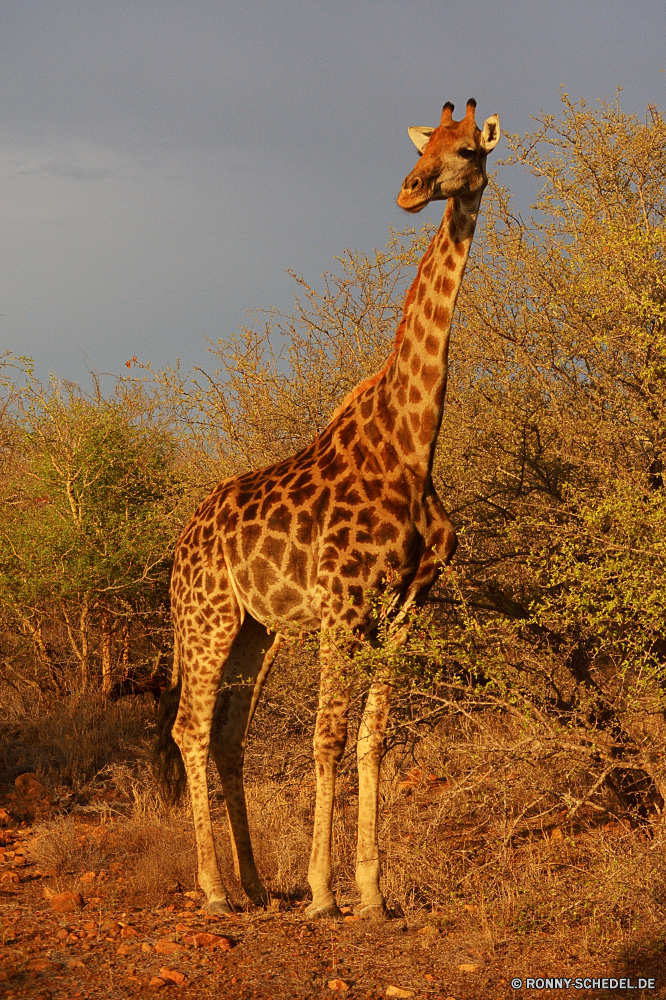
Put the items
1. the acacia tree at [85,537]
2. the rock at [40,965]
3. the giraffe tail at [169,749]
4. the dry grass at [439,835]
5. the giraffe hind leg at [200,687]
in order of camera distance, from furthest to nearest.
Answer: the acacia tree at [85,537] → the giraffe tail at [169,749] → the giraffe hind leg at [200,687] → the dry grass at [439,835] → the rock at [40,965]

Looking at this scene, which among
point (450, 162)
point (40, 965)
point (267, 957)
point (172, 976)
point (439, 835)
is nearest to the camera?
point (172, 976)

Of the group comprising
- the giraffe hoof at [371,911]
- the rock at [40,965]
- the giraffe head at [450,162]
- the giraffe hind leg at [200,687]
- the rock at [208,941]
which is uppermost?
the giraffe head at [450,162]

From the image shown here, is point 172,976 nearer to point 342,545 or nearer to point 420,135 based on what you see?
point 342,545

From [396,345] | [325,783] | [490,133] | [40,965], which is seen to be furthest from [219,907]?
[490,133]

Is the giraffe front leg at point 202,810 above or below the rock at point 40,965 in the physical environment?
above

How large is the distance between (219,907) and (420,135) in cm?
439

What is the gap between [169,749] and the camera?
652 centimetres

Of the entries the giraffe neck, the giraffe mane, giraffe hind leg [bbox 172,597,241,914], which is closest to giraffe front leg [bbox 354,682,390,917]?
giraffe hind leg [bbox 172,597,241,914]

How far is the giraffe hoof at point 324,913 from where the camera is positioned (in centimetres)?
518

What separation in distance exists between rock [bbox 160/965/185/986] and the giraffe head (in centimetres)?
373

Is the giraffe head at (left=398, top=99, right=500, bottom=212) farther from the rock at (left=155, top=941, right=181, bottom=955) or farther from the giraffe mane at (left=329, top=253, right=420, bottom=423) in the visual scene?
the rock at (left=155, top=941, right=181, bottom=955)

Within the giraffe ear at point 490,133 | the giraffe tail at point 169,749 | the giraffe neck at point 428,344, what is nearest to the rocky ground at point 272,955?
the giraffe tail at point 169,749

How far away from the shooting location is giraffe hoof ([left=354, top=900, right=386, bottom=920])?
5168 mm

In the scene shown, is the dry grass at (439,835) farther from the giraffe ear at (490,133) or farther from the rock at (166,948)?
the giraffe ear at (490,133)
